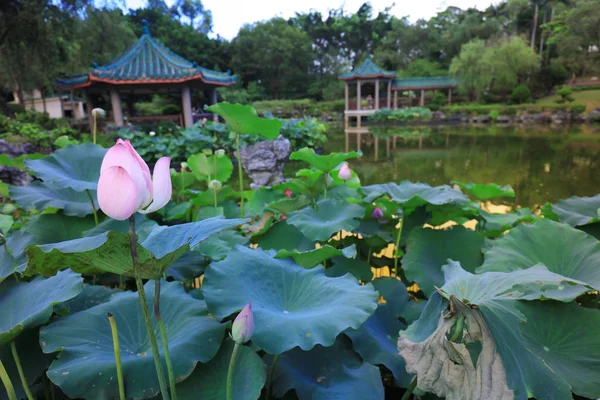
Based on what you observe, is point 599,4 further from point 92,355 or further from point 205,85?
point 92,355

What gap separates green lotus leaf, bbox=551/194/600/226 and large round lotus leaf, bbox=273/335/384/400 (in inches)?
31.5

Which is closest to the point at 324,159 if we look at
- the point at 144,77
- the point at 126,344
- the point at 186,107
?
the point at 126,344

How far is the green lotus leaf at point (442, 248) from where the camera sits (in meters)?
1.07

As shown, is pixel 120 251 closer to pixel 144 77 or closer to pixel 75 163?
pixel 75 163

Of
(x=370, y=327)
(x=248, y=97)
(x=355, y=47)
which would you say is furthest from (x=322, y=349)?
(x=355, y=47)

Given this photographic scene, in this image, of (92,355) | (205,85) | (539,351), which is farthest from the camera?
(205,85)

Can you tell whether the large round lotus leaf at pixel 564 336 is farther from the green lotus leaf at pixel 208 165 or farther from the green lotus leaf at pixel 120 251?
the green lotus leaf at pixel 208 165

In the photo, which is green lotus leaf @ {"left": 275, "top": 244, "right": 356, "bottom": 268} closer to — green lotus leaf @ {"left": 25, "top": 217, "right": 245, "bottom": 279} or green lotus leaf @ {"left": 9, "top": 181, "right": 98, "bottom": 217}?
green lotus leaf @ {"left": 25, "top": 217, "right": 245, "bottom": 279}

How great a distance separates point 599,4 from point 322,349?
79.2ft

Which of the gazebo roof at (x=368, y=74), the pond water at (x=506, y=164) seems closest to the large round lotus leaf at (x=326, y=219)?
the pond water at (x=506, y=164)

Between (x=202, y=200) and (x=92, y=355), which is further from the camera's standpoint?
(x=202, y=200)

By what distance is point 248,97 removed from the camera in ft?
72.1

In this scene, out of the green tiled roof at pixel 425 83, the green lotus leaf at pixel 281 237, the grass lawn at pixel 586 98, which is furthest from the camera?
the green tiled roof at pixel 425 83

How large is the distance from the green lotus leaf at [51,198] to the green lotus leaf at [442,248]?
0.95 metres
